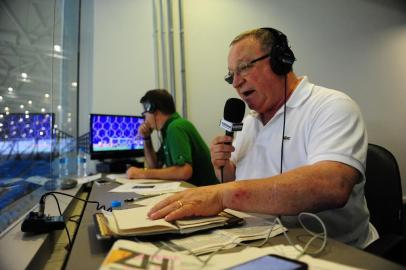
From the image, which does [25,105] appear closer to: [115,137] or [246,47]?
[246,47]

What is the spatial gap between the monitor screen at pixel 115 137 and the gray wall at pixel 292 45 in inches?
10.1

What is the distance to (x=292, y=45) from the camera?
291cm

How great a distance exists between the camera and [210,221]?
2.21 feet

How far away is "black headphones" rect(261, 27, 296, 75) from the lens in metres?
1.11

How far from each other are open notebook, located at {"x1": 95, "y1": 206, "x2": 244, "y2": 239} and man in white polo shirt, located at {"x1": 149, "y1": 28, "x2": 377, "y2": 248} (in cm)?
3

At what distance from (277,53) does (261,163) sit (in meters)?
0.45

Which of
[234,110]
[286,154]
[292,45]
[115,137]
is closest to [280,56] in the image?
[234,110]

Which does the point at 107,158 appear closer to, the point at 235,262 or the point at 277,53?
the point at 277,53

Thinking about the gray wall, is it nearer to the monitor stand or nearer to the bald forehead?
the monitor stand

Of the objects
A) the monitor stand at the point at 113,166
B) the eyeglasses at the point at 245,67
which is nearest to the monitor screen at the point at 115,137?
the monitor stand at the point at 113,166

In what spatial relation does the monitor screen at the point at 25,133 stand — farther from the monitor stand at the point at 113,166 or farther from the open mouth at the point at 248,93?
the open mouth at the point at 248,93

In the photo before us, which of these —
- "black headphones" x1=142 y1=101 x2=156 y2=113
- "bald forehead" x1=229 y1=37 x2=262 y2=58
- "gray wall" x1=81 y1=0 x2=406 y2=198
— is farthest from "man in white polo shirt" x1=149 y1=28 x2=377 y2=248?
"gray wall" x1=81 y1=0 x2=406 y2=198

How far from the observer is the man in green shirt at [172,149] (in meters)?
1.75

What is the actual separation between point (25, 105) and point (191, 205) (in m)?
0.77
